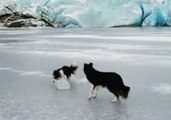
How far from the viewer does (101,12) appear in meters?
36.8

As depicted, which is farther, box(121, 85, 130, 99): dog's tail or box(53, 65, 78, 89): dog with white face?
box(53, 65, 78, 89): dog with white face

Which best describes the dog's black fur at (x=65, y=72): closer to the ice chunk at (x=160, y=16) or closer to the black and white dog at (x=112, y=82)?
the black and white dog at (x=112, y=82)

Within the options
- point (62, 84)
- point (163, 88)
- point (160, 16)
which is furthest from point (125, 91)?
point (160, 16)

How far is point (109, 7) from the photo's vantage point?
37188 mm

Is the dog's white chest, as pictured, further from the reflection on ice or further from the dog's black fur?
the reflection on ice

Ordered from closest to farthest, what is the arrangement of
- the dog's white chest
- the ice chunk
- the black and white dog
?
the black and white dog
the dog's white chest
the ice chunk

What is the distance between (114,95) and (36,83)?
1.98 meters

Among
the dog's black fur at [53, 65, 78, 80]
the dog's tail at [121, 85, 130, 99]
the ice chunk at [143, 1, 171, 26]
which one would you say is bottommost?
the ice chunk at [143, 1, 171, 26]

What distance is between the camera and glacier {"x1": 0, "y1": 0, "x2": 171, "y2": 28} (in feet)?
121

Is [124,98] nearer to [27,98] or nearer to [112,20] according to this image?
[27,98]

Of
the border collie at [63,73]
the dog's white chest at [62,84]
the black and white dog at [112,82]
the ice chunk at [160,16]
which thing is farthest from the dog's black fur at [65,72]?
the ice chunk at [160,16]

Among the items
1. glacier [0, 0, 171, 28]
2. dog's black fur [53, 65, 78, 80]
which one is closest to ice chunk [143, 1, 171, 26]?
glacier [0, 0, 171, 28]

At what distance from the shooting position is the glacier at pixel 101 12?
36.9 meters

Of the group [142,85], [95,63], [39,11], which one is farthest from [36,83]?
[39,11]
